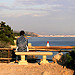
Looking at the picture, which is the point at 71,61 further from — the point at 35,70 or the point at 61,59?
the point at 35,70

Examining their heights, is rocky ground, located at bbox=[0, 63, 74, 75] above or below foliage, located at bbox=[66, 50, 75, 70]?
below

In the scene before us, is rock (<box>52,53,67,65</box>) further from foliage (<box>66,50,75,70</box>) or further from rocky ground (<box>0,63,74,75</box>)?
rocky ground (<box>0,63,74,75</box>)

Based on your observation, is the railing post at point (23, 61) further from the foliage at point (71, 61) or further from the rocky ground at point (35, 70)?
the foliage at point (71, 61)

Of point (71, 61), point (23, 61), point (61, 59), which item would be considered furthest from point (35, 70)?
point (61, 59)

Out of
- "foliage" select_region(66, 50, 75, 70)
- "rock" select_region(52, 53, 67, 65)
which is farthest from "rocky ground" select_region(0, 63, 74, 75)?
"rock" select_region(52, 53, 67, 65)

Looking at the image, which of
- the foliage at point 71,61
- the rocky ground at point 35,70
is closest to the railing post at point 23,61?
the rocky ground at point 35,70

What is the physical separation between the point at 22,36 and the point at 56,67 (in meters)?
2.77

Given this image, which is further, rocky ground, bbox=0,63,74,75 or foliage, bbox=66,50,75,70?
foliage, bbox=66,50,75,70

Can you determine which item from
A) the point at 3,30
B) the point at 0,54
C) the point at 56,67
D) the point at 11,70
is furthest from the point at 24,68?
the point at 3,30

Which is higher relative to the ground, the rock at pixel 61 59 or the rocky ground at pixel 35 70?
the rock at pixel 61 59

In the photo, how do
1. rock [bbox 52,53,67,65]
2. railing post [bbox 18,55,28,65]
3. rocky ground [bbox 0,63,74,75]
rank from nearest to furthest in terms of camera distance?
rocky ground [bbox 0,63,74,75] → railing post [bbox 18,55,28,65] → rock [bbox 52,53,67,65]

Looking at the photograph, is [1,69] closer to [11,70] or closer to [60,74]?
[11,70]

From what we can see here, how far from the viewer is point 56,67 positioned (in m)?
9.09

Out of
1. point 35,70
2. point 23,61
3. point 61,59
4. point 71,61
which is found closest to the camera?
point 35,70
